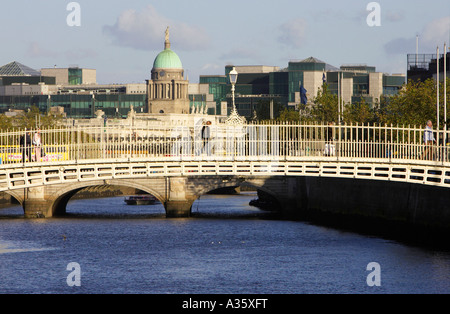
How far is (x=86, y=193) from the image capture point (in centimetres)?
15138

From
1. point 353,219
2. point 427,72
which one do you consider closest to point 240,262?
point 353,219

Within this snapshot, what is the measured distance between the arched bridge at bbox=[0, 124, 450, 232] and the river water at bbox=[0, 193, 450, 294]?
468 centimetres

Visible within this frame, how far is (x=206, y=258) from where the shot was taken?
78062 mm

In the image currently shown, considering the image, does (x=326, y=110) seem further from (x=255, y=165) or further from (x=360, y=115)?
(x=255, y=165)

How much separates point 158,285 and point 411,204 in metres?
28.1

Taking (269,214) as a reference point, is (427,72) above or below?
above

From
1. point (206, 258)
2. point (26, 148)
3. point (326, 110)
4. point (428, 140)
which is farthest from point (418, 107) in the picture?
point (26, 148)

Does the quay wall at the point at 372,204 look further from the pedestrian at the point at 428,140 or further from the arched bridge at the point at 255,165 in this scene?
the pedestrian at the point at 428,140

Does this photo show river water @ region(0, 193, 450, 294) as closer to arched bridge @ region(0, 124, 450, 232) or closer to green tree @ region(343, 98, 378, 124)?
arched bridge @ region(0, 124, 450, 232)

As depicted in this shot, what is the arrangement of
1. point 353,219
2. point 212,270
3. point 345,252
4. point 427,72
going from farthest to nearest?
point 427,72 < point 353,219 < point 345,252 < point 212,270

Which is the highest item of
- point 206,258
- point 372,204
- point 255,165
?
point 255,165

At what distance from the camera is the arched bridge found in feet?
224

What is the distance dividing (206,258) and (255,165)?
9811 millimetres
